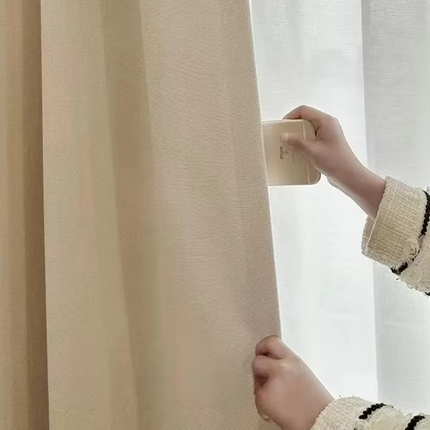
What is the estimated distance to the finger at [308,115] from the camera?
736mm

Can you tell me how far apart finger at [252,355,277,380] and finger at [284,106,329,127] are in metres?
0.25

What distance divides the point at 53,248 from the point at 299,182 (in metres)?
0.27

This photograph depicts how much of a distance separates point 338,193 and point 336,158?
79mm

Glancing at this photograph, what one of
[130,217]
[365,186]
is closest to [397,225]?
[365,186]

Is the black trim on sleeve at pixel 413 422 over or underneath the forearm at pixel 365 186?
underneath

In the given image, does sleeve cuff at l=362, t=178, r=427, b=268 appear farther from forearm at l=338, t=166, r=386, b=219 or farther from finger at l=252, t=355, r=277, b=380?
finger at l=252, t=355, r=277, b=380

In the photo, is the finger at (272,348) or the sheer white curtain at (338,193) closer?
the finger at (272,348)

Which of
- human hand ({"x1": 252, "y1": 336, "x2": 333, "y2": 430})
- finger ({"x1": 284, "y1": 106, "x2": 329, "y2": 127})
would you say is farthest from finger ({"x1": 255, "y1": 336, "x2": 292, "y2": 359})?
finger ({"x1": 284, "y1": 106, "x2": 329, "y2": 127})

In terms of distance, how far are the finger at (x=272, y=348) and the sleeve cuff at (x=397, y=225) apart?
171 millimetres

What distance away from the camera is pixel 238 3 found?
2.03ft

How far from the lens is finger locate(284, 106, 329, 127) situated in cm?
74

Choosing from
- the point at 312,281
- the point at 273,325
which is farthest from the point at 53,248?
the point at 312,281

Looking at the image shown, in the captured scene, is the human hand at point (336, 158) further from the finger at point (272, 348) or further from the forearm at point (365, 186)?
the finger at point (272, 348)

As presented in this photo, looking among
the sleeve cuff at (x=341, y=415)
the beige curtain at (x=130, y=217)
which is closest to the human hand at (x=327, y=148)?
the beige curtain at (x=130, y=217)
